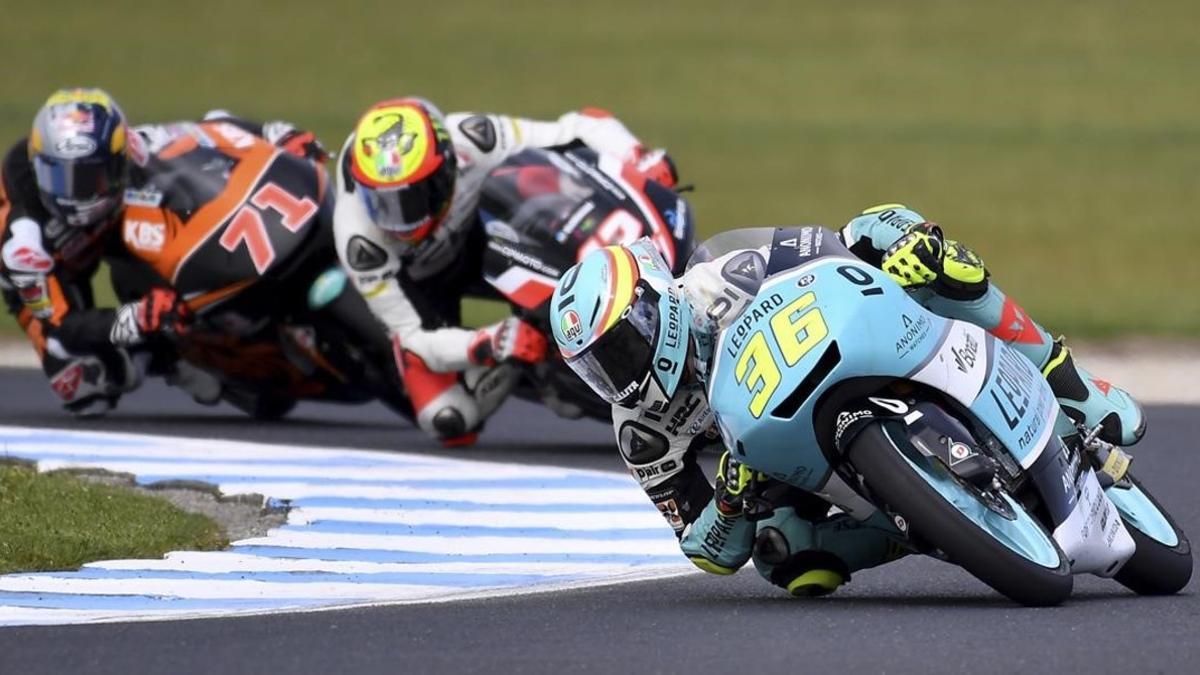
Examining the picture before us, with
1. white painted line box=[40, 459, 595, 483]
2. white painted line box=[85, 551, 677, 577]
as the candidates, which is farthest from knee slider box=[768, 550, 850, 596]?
white painted line box=[40, 459, 595, 483]

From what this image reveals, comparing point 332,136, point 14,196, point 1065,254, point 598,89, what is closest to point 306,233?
point 14,196

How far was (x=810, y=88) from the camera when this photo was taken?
111ft

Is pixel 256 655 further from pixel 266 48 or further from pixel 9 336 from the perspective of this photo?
pixel 266 48

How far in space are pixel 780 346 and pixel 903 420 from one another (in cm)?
38

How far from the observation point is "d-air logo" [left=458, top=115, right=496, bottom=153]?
12.1m

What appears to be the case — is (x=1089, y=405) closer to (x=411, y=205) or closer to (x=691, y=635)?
(x=691, y=635)

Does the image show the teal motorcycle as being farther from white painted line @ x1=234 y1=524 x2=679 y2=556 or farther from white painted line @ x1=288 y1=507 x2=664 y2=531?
white painted line @ x1=288 y1=507 x2=664 y2=531

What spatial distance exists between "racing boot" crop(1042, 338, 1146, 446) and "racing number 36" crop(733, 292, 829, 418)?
1.01m

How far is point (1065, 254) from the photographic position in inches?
842

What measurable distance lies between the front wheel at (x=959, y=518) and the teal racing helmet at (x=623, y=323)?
0.60m

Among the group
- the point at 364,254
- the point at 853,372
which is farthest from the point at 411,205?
the point at 853,372

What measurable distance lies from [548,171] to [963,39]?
84.2 ft

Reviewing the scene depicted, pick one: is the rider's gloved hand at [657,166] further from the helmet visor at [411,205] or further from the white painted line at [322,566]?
the white painted line at [322,566]

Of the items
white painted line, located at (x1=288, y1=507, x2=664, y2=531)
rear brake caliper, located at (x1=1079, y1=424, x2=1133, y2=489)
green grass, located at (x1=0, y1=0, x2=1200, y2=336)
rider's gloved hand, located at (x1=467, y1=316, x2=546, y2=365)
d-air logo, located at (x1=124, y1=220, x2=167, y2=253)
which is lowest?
green grass, located at (x1=0, y1=0, x2=1200, y2=336)
